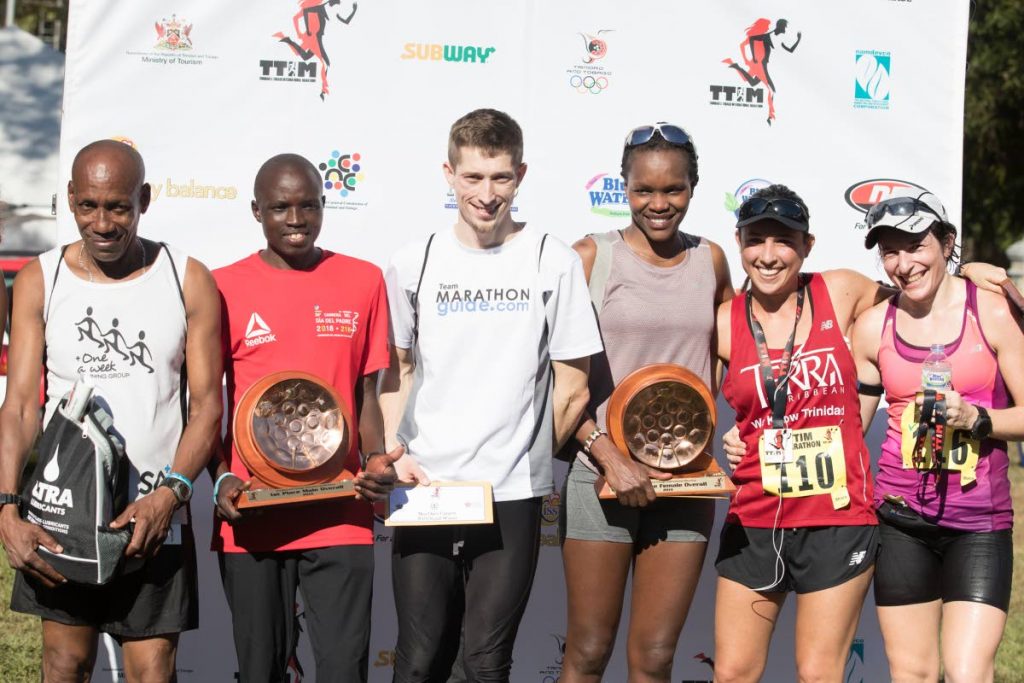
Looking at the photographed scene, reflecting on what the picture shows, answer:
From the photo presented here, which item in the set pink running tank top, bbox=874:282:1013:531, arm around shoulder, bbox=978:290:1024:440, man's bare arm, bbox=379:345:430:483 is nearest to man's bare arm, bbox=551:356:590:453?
man's bare arm, bbox=379:345:430:483

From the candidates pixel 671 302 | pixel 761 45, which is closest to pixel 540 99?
pixel 761 45

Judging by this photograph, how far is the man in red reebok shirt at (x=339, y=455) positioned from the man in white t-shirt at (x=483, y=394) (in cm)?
14

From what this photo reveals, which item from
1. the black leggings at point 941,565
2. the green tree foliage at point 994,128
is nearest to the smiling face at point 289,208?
the black leggings at point 941,565

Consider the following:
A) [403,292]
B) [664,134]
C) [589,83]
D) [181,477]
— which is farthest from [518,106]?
[181,477]

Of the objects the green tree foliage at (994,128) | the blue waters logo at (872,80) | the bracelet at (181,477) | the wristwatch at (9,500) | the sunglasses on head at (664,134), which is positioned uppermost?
the green tree foliage at (994,128)

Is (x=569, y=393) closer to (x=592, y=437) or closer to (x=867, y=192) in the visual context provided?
(x=592, y=437)

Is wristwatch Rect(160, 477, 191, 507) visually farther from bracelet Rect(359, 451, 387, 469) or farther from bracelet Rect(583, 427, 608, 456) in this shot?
bracelet Rect(583, 427, 608, 456)

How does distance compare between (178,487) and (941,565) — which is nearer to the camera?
(178,487)

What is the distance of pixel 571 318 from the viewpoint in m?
3.86

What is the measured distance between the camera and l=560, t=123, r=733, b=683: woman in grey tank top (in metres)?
3.99

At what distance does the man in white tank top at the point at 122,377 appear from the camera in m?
3.67

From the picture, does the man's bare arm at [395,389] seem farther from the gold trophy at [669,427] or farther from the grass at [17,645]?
the grass at [17,645]

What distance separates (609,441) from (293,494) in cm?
108

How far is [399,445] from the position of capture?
3.77 meters
